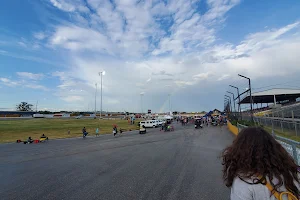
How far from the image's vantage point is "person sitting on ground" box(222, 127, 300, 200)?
5.35 ft

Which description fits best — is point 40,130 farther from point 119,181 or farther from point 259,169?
Answer: point 259,169

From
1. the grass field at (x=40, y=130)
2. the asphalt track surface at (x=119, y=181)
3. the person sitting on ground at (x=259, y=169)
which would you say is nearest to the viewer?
the person sitting on ground at (x=259, y=169)

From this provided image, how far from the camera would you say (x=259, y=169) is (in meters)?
1.70

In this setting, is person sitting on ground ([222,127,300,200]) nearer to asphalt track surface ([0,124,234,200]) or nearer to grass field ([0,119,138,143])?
asphalt track surface ([0,124,234,200])

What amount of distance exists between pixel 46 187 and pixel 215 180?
18.0 ft

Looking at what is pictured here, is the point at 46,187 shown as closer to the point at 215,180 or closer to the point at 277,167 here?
the point at 215,180

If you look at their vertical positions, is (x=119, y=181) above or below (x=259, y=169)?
below

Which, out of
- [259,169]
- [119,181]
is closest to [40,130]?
[119,181]

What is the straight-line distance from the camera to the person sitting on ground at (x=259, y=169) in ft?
5.35

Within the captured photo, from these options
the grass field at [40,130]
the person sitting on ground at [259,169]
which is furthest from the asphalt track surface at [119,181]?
the grass field at [40,130]

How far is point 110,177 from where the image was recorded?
672 centimetres

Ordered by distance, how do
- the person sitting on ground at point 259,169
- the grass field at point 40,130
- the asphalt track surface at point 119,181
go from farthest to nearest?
1. the grass field at point 40,130
2. the asphalt track surface at point 119,181
3. the person sitting on ground at point 259,169

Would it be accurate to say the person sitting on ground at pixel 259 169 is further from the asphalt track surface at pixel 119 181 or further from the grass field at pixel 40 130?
the grass field at pixel 40 130

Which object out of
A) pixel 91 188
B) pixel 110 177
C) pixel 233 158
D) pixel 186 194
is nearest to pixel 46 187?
pixel 91 188
